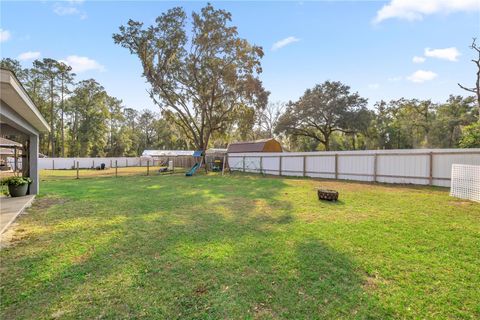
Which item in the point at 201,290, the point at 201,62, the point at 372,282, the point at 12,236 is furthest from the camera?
the point at 201,62

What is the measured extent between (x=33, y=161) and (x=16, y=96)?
5594 mm

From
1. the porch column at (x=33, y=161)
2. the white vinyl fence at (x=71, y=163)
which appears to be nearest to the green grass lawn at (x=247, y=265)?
the porch column at (x=33, y=161)

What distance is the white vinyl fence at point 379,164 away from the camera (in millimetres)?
8648

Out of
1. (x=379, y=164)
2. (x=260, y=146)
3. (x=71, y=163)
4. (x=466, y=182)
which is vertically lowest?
(x=71, y=163)

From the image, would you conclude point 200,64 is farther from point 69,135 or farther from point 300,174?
point 69,135

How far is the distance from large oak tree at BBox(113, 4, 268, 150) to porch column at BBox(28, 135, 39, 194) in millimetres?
12866

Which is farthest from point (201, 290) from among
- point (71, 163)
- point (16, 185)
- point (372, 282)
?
point (71, 163)

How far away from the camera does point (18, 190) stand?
761 centimetres

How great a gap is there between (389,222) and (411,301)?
2734 millimetres

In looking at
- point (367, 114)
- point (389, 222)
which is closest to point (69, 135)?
point (367, 114)

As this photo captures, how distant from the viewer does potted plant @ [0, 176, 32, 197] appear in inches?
294

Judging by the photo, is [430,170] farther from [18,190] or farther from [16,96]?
[18,190]

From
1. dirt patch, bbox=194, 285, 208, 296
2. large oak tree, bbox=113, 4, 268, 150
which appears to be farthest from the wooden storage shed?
dirt patch, bbox=194, 285, 208, 296

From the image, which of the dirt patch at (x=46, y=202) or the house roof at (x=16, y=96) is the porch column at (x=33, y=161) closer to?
the dirt patch at (x=46, y=202)
